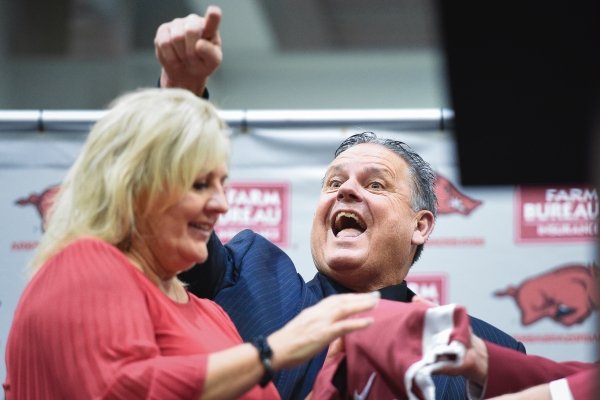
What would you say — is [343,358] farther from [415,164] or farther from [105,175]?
[415,164]

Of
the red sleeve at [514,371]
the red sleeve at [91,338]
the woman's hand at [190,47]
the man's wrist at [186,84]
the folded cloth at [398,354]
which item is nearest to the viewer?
the red sleeve at [91,338]

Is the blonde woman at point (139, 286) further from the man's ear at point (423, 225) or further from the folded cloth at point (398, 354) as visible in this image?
the man's ear at point (423, 225)

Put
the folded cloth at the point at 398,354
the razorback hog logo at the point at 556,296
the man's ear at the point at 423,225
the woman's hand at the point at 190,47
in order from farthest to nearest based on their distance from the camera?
1. the razorback hog logo at the point at 556,296
2. the man's ear at the point at 423,225
3. the woman's hand at the point at 190,47
4. the folded cloth at the point at 398,354

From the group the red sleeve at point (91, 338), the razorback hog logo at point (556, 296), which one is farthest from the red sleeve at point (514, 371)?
the razorback hog logo at point (556, 296)

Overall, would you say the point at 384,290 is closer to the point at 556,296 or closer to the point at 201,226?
the point at 556,296

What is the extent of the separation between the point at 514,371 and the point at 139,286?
0.71m

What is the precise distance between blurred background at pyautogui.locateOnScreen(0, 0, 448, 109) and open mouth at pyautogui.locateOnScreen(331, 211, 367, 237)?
8.06 feet

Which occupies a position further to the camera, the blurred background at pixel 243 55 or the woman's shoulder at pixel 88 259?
the blurred background at pixel 243 55

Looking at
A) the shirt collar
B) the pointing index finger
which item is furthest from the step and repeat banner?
the pointing index finger

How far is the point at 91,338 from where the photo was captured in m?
1.56

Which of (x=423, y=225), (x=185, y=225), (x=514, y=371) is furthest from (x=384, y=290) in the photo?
(x=185, y=225)

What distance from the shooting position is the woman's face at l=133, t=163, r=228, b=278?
1.72 m

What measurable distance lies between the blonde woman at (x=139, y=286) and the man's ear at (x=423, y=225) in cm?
109

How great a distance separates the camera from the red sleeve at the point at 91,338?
60.4 inches
